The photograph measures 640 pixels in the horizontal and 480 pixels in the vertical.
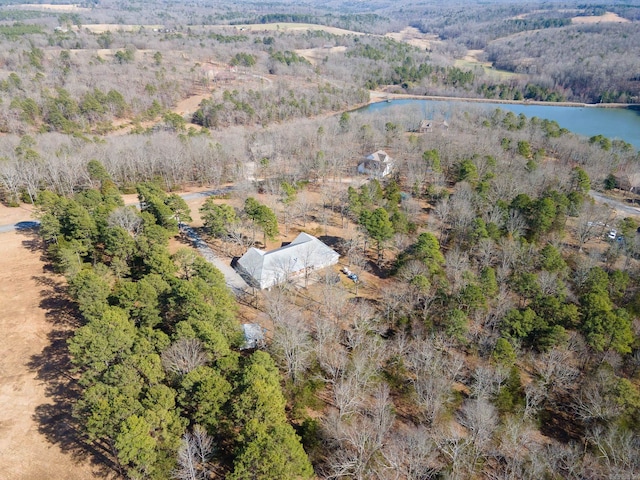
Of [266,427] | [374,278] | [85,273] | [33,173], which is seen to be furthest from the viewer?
[33,173]

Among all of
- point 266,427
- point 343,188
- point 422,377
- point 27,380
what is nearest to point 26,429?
point 27,380

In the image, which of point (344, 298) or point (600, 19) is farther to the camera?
point (600, 19)

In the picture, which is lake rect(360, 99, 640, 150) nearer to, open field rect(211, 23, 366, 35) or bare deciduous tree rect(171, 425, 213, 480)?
bare deciduous tree rect(171, 425, 213, 480)

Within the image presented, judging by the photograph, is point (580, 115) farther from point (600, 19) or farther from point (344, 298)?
point (600, 19)

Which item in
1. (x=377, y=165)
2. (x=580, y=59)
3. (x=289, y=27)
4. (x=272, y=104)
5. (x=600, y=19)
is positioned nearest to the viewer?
(x=377, y=165)

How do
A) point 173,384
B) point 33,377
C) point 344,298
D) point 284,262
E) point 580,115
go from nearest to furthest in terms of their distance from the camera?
point 173,384, point 33,377, point 344,298, point 284,262, point 580,115

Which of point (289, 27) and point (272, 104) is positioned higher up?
point (289, 27)

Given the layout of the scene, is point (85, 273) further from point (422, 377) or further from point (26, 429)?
point (422, 377)

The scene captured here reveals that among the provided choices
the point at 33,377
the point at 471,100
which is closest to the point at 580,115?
the point at 471,100
